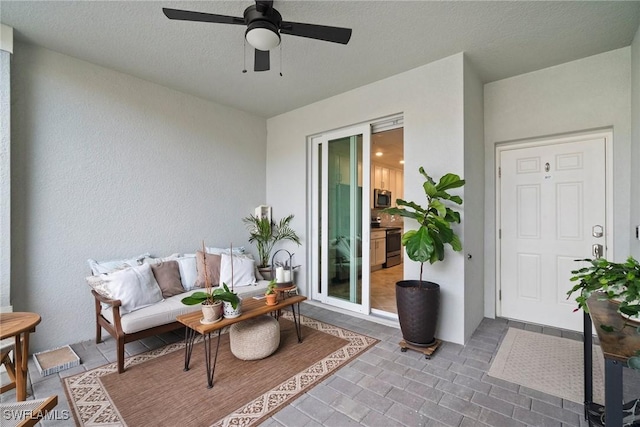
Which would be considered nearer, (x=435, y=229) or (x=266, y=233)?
(x=435, y=229)

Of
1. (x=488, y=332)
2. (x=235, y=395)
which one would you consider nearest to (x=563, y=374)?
(x=488, y=332)

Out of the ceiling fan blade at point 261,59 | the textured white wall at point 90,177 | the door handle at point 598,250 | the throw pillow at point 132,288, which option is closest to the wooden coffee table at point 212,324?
the throw pillow at point 132,288

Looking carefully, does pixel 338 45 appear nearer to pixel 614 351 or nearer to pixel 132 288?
pixel 614 351

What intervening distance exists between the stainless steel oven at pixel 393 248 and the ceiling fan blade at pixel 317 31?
5190 mm

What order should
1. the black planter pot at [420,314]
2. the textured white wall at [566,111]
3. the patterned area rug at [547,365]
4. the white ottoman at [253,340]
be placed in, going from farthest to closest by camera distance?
1. the textured white wall at [566,111]
2. the black planter pot at [420,314]
3. the white ottoman at [253,340]
4. the patterned area rug at [547,365]

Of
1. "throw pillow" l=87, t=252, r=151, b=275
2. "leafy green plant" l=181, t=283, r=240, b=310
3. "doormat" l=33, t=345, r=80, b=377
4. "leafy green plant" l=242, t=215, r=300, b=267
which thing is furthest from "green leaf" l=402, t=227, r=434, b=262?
"doormat" l=33, t=345, r=80, b=377

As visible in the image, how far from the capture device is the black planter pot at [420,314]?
2.60 metres

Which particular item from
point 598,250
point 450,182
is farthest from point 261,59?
point 598,250

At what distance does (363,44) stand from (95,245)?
11.3ft

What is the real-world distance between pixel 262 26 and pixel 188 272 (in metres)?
2.68

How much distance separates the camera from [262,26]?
6.17ft

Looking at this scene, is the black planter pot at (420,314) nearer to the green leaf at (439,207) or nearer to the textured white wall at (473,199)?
the textured white wall at (473,199)

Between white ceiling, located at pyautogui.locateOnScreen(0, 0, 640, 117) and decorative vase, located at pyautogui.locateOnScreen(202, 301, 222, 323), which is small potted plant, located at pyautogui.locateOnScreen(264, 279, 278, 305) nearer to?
decorative vase, located at pyautogui.locateOnScreen(202, 301, 222, 323)

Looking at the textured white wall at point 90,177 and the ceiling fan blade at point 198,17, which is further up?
the ceiling fan blade at point 198,17
